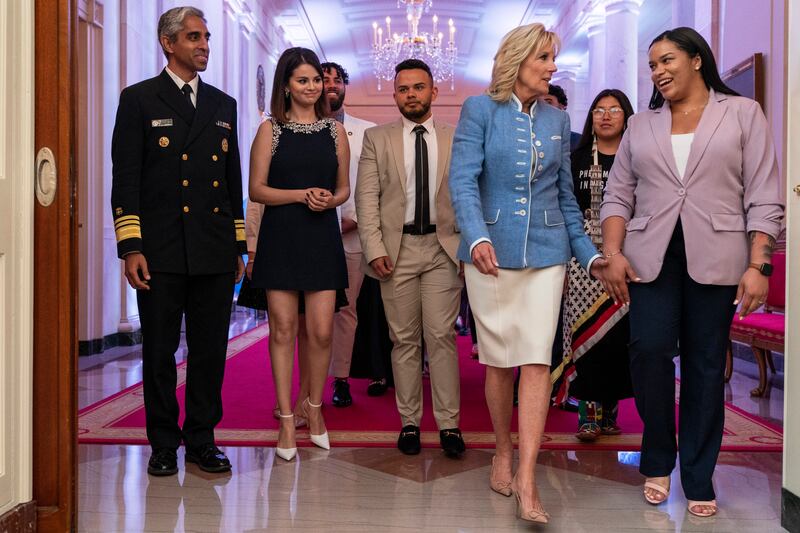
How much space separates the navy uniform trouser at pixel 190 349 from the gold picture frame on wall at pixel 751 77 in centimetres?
469

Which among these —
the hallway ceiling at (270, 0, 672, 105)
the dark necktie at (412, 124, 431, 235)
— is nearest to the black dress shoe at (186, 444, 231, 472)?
the dark necktie at (412, 124, 431, 235)

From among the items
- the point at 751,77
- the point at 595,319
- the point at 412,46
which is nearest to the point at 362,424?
the point at 595,319

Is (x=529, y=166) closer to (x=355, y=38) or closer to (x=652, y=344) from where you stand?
(x=652, y=344)

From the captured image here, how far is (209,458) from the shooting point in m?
3.10

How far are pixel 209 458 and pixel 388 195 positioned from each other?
128 centimetres

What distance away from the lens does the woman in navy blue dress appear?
11.0 feet

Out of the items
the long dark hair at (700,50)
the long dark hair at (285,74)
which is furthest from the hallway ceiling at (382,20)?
the long dark hair at (700,50)

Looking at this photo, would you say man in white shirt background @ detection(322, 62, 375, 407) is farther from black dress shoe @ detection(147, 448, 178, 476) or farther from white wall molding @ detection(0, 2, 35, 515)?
white wall molding @ detection(0, 2, 35, 515)

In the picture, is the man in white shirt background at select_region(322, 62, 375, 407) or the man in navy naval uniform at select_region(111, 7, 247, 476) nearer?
the man in navy naval uniform at select_region(111, 7, 247, 476)

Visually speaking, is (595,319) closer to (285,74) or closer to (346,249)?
(346,249)

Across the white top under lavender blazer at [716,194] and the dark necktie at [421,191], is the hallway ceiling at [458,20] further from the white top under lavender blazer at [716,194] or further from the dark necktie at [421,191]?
the white top under lavender blazer at [716,194]

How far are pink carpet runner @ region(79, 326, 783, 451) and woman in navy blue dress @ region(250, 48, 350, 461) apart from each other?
53 centimetres

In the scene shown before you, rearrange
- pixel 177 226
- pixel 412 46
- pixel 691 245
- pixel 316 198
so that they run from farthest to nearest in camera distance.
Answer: pixel 412 46, pixel 316 198, pixel 177 226, pixel 691 245

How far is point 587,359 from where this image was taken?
3666 mm
